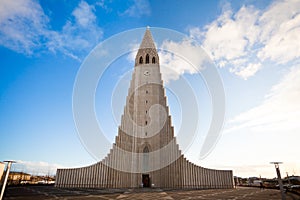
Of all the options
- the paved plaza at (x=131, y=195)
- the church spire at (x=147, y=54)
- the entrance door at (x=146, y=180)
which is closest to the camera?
the paved plaza at (x=131, y=195)

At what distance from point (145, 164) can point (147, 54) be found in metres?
27.0

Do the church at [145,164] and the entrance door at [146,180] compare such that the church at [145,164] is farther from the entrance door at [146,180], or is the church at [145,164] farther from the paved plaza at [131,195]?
the paved plaza at [131,195]

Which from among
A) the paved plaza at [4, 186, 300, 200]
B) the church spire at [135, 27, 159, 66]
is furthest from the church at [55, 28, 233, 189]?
the paved plaza at [4, 186, 300, 200]

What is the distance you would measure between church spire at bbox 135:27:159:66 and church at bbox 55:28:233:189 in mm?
11947

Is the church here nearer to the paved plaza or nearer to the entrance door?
the entrance door

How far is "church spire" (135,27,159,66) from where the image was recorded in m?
46.0

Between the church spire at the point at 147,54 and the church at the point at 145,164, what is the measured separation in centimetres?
1195

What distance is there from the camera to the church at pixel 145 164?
32156mm

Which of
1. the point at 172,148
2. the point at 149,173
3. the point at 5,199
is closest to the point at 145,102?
the point at 172,148

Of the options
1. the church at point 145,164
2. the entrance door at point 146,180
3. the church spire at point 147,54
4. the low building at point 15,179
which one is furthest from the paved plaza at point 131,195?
the church spire at point 147,54

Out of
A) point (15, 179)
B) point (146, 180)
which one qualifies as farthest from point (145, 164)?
point (15, 179)

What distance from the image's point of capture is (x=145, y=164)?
113 ft

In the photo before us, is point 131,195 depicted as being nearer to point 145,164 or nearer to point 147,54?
point 145,164

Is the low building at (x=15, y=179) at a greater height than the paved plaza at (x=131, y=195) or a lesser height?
lesser
